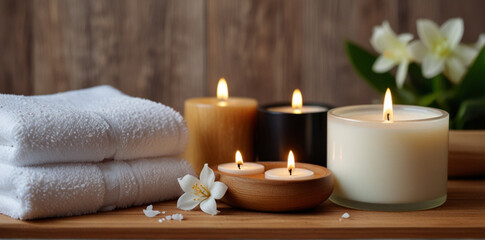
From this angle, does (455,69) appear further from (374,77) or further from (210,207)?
(210,207)

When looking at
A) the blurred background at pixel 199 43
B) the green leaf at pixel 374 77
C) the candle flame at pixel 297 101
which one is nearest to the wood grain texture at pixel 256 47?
the blurred background at pixel 199 43

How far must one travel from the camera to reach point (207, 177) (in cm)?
69

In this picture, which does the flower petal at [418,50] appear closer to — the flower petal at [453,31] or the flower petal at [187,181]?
the flower petal at [453,31]

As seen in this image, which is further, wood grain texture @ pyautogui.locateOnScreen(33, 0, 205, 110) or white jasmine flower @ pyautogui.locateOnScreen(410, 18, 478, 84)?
wood grain texture @ pyautogui.locateOnScreen(33, 0, 205, 110)

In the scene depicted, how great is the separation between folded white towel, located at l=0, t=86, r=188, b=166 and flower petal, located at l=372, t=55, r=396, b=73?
1.46ft

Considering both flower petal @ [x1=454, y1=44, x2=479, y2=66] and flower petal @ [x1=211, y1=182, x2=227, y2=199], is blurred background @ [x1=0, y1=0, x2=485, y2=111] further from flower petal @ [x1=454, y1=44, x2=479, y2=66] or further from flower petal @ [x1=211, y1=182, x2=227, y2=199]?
flower petal @ [x1=211, y1=182, x2=227, y2=199]

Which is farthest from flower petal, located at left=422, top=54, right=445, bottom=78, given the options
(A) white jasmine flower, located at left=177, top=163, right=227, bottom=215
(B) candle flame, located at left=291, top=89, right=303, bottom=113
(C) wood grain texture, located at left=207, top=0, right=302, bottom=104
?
(A) white jasmine flower, located at left=177, top=163, right=227, bottom=215

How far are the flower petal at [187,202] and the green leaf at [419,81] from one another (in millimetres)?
538

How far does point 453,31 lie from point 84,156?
662 mm

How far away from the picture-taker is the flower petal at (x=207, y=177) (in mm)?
691

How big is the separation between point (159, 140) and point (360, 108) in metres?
0.26

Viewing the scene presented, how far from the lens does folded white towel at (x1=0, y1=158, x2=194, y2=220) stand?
2.06 ft

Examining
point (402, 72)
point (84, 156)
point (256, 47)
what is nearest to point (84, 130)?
point (84, 156)

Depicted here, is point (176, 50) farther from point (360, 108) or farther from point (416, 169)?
point (416, 169)
